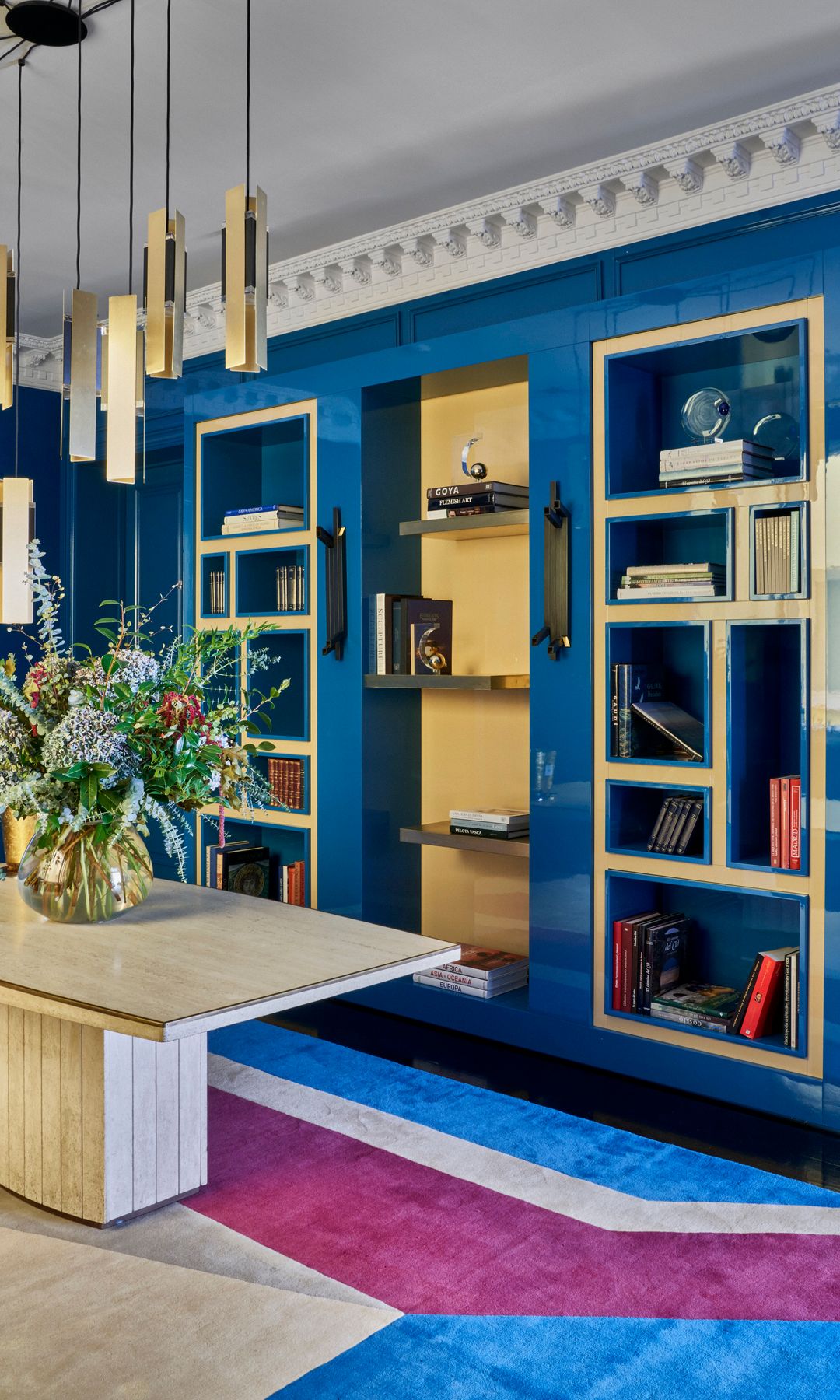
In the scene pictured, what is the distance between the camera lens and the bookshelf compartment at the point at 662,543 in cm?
351

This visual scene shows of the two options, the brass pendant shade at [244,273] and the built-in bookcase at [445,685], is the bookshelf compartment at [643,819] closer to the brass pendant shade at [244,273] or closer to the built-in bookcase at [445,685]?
the built-in bookcase at [445,685]

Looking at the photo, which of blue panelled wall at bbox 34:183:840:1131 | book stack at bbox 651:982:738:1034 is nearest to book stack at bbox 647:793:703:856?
blue panelled wall at bbox 34:183:840:1131

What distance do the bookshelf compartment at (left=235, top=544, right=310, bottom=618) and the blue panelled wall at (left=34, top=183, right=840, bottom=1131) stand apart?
0.61 ft

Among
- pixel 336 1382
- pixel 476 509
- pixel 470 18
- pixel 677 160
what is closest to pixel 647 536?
pixel 476 509

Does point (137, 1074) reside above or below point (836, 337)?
below

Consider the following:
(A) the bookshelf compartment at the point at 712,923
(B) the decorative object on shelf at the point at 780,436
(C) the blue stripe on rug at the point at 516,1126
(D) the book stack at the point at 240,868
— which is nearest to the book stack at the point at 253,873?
(D) the book stack at the point at 240,868

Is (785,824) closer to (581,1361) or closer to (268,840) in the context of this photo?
(581,1361)

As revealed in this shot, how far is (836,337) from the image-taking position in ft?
10.1

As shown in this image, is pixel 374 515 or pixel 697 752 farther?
pixel 374 515

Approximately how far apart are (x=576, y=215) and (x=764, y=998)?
272 cm

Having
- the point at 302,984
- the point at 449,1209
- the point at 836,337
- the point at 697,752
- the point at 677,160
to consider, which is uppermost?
the point at 677,160

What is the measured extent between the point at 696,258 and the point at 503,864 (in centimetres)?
227

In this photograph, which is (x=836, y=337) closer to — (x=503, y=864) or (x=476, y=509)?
(x=476, y=509)

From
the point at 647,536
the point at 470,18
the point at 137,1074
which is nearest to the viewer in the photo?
the point at 137,1074
